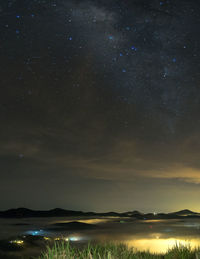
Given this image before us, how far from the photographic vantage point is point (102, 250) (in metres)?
11.1

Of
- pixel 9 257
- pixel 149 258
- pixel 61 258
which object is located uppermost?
pixel 61 258

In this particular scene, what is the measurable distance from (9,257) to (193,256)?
16.4m

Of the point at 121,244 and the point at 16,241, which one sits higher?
the point at 121,244

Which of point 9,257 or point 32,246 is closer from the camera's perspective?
point 9,257

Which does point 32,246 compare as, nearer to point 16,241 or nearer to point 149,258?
point 16,241

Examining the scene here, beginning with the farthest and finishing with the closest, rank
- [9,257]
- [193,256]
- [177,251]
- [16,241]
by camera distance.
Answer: [16,241], [9,257], [177,251], [193,256]

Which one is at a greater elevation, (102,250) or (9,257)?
(102,250)

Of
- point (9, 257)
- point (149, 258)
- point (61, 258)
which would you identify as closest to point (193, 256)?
point (149, 258)

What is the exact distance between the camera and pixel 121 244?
39.9 feet

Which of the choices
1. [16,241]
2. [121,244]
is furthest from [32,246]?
[121,244]

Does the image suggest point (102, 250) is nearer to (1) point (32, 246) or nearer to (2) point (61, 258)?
(2) point (61, 258)

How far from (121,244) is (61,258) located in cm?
467

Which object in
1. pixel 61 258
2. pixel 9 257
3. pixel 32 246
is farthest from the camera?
pixel 32 246

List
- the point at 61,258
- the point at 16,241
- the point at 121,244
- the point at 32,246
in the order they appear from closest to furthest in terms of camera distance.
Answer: the point at 61,258 → the point at 121,244 → the point at 32,246 → the point at 16,241
